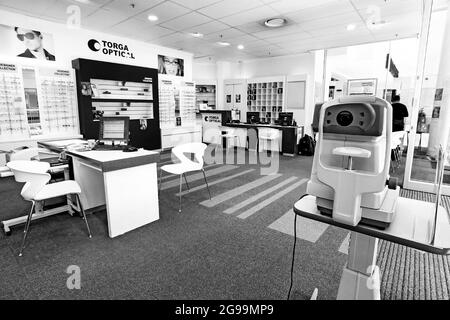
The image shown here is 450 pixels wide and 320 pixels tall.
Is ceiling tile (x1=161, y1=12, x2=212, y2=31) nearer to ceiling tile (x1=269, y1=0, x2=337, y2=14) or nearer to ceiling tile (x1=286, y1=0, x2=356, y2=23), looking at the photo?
ceiling tile (x1=269, y1=0, x2=337, y2=14)

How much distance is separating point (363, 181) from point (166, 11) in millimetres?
4843

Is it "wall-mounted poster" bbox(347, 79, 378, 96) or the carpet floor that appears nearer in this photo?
the carpet floor

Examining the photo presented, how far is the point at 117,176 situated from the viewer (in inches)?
104

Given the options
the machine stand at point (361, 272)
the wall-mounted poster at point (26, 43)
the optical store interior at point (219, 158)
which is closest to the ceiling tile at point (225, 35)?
the optical store interior at point (219, 158)

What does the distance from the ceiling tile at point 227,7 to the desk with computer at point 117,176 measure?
2.74 meters

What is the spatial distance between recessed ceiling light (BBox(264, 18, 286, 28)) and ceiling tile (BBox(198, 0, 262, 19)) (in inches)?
31.4

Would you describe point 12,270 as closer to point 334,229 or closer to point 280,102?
point 334,229

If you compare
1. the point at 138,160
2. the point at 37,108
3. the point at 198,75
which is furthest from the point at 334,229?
the point at 198,75

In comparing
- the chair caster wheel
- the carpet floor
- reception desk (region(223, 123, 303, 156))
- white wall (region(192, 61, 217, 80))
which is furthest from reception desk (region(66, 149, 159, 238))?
white wall (region(192, 61, 217, 80))

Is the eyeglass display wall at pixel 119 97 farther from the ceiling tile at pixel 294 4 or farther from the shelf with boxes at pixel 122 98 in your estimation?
the ceiling tile at pixel 294 4

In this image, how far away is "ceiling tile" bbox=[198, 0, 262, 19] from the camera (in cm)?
430

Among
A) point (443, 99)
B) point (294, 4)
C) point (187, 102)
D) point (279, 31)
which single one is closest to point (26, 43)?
point (187, 102)

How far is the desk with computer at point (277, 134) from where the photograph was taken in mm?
7062

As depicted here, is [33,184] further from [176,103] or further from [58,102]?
[176,103]
